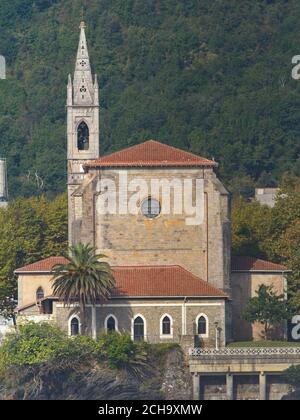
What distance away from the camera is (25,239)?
410ft

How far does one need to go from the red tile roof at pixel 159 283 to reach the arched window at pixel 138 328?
1016mm

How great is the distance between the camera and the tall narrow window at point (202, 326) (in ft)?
366

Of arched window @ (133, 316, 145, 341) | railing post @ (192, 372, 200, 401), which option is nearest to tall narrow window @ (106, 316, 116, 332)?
arched window @ (133, 316, 145, 341)

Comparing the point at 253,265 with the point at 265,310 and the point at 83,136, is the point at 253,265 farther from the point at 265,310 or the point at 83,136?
the point at 83,136

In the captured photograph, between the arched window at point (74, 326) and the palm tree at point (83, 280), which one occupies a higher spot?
the palm tree at point (83, 280)

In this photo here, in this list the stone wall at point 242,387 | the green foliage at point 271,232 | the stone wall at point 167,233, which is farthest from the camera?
the green foliage at point 271,232

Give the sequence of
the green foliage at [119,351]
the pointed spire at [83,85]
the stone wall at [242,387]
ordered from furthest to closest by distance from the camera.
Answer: the pointed spire at [83,85] → the stone wall at [242,387] → the green foliage at [119,351]

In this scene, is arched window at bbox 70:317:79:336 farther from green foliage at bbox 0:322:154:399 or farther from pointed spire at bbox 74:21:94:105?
pointed spire at bbox 74:21:94:105

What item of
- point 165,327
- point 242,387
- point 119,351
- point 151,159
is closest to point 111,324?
point 165,327

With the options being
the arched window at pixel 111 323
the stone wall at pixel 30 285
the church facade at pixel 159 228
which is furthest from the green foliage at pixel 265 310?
the stone wall at pixel 30 285

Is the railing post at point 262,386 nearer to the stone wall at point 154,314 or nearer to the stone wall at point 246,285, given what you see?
the stone wall at point 154,314
